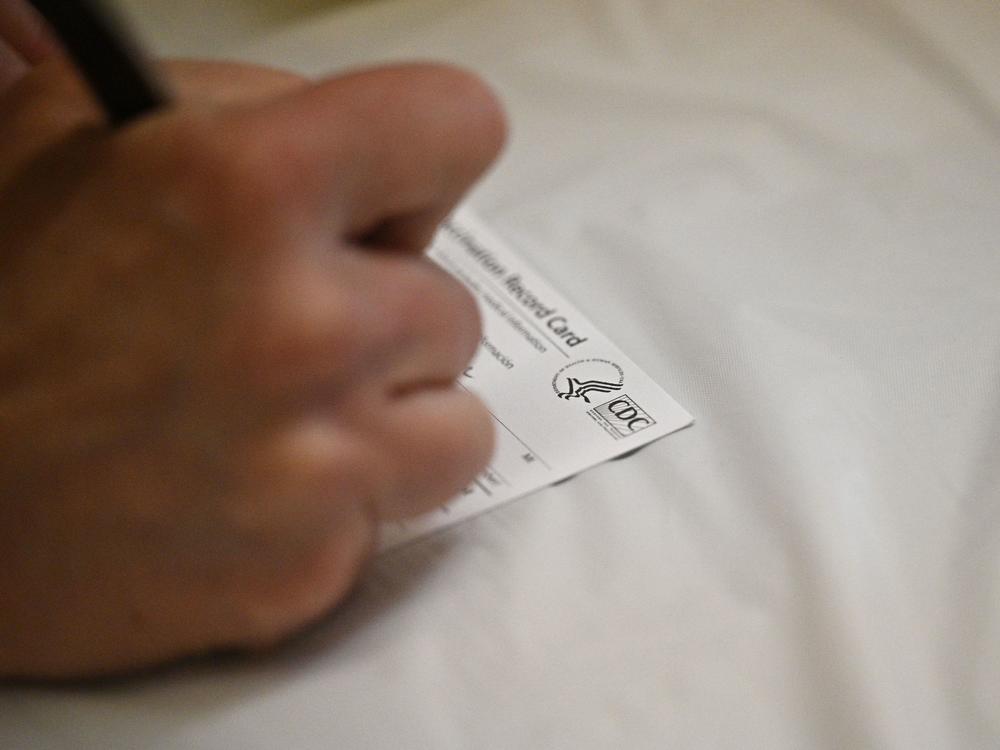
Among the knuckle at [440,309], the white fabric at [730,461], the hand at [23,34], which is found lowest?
the white fabric at [730,461]

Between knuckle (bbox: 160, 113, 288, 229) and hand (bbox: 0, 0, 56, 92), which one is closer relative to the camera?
knuckle (bbox: 160, 113, 288, 229)

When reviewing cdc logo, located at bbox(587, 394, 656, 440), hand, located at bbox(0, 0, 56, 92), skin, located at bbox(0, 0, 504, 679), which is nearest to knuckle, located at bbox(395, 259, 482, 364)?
skin, located at bbox(0, 0, 504, 679)

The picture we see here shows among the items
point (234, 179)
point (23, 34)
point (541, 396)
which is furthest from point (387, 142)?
point (23, 34)

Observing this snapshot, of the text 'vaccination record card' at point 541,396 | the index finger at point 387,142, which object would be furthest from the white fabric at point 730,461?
the index finger at point 387,142

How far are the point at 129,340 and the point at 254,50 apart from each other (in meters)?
0.43

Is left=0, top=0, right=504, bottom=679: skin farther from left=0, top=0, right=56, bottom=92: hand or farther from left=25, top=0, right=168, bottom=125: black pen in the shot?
left=0, top=0, right=56, bottom=92: hand

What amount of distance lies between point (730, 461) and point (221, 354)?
0.22 m

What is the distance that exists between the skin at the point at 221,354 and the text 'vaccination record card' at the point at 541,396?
0.23 ft

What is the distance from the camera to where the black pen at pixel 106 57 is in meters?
0.29

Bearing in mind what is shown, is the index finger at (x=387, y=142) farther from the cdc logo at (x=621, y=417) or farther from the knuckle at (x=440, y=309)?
the cdc logo at (x=621, y=417)

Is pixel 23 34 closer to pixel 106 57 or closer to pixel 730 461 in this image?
pixel 106 57

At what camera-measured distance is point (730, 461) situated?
42 cm

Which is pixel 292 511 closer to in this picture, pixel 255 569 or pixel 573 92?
pixel 255 569

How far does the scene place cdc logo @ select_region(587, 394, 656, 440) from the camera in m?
0.44
